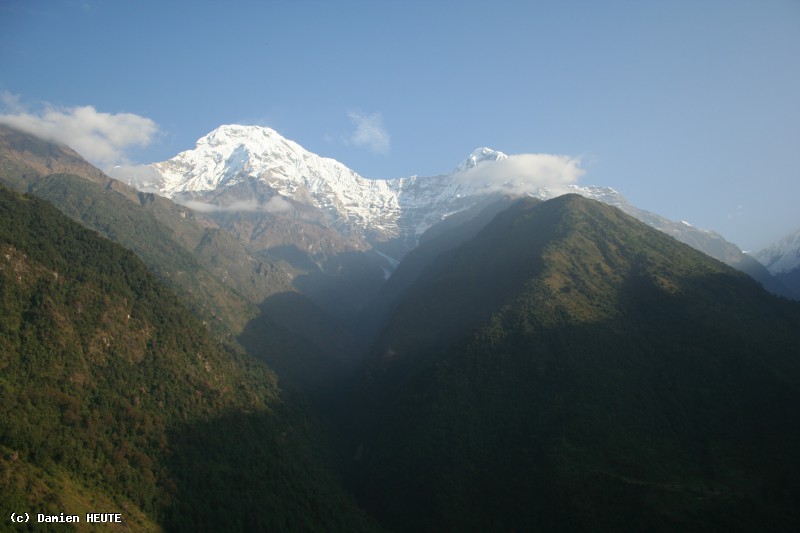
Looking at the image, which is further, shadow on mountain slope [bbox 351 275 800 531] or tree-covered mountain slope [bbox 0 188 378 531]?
shadow on mountain slope [bbox 351 275 800 531]

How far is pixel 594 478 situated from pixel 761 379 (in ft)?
232

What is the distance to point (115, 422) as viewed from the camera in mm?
156000

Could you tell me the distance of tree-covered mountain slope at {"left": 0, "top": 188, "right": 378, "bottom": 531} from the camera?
13450 cm

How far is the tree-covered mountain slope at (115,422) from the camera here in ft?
441

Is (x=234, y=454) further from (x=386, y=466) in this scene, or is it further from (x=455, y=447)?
(x=455, y=447)

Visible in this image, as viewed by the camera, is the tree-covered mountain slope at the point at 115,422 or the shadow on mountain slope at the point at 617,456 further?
the shadow on mountain slope at the point at 617,456

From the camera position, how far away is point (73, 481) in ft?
433

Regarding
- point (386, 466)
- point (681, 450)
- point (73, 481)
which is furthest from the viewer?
point (386, 466)

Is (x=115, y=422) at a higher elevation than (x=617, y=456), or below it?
higher

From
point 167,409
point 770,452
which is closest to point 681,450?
point 770,452

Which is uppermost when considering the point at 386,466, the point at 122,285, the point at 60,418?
the point at 122,285

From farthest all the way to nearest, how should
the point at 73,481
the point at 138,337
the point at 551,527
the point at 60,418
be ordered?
the point at 138,337, the point at 551,527, the point at 60,418, the point at 73,481

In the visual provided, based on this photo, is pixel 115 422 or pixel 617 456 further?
pixel 617 456

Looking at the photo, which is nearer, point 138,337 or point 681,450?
point 681,450
